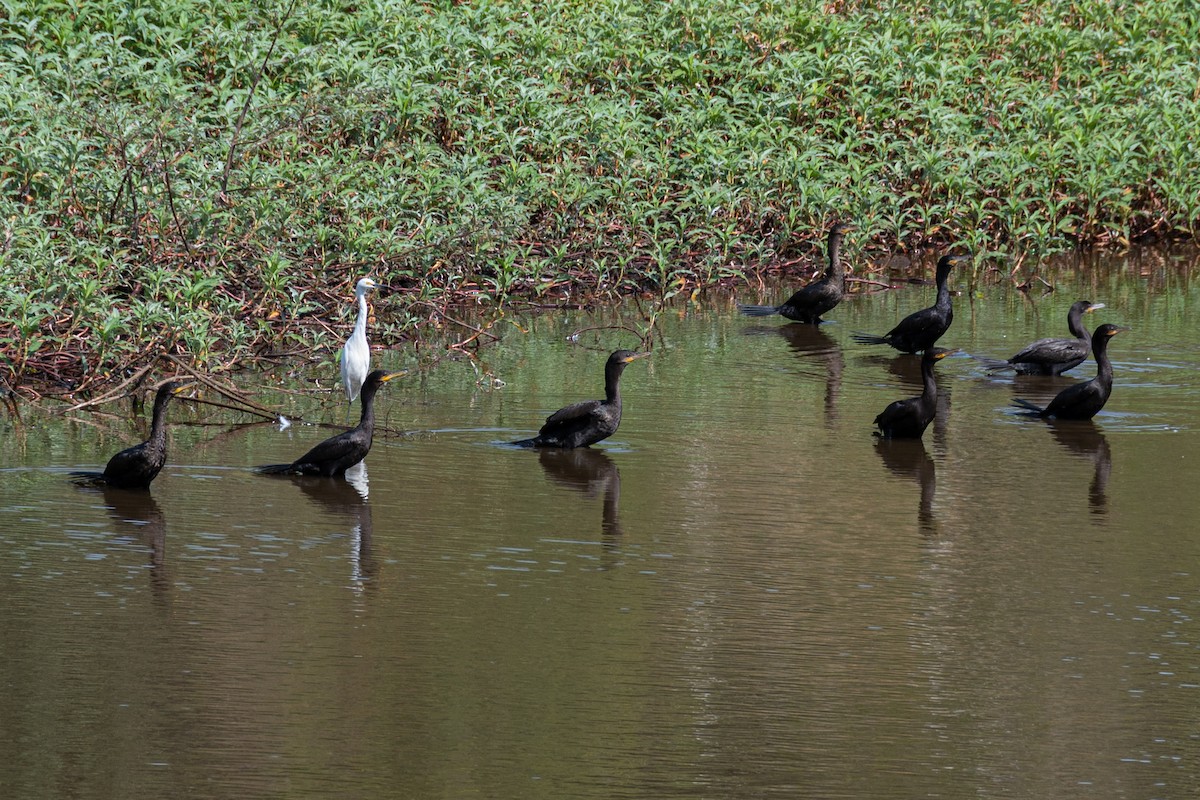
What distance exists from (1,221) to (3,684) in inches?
300

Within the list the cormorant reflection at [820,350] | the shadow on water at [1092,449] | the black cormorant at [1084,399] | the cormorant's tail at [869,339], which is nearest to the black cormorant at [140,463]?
the cormorant reflection at [820,350]

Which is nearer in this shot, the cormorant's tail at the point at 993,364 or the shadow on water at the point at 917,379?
the shadow on water at the point at 917,379

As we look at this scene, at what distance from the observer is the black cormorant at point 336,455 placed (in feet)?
36.7

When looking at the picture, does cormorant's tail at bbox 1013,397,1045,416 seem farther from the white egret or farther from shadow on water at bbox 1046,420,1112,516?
the white egret

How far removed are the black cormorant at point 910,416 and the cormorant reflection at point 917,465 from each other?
7cm

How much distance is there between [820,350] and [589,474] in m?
5.11

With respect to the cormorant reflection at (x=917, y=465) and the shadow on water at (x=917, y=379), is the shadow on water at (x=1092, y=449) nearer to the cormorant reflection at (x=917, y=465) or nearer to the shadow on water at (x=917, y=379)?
the shadow on water at (x=917, y=379)

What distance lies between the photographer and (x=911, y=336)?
626 inches

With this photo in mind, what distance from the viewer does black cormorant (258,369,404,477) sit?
11.2 meters

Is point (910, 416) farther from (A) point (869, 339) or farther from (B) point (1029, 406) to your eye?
(A) point (869, 339)

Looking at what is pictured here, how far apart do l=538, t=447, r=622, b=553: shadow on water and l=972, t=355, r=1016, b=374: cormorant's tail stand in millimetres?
4340

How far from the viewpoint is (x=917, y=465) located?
471 inches

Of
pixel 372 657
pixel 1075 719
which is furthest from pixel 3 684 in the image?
pixel 1075 719

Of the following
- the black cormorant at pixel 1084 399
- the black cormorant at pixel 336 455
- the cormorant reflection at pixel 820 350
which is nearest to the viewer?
the black cormorant at pixel 336 455
